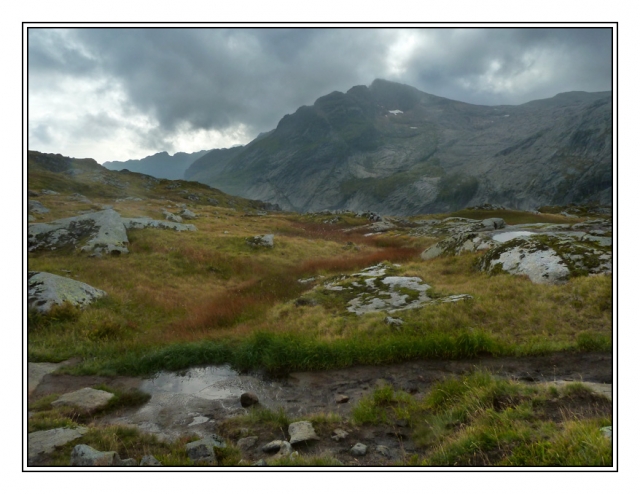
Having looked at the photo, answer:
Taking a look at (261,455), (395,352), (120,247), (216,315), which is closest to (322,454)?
(261,455)

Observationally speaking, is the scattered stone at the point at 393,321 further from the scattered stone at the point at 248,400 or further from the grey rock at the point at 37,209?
the grey rock at the point at 37,209

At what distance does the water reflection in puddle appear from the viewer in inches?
363

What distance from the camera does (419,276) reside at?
59.1 ft

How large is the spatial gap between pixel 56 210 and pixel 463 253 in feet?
127

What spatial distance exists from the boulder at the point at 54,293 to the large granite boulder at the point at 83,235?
8.15 metres

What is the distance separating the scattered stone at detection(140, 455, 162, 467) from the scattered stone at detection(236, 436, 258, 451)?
158 centimetres

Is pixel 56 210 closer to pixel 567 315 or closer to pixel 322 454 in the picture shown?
pixel 322 454

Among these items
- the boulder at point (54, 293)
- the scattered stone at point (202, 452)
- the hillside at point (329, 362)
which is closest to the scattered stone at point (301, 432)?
the hillside at point (329, 362)

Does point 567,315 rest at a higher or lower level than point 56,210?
lower

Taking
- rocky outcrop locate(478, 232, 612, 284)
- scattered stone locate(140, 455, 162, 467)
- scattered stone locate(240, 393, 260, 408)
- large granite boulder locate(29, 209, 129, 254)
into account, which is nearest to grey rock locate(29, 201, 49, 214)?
large granite boulder locate(29, 209, 129, 254)

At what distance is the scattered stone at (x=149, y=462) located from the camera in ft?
17.9

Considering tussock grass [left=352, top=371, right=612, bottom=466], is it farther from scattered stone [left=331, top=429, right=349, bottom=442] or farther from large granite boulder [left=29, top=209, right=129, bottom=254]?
large granite boulder [left=29, top=209, right=129, bottom=254]

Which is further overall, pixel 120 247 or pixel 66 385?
pixel 120 247

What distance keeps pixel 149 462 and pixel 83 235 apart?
2342cm
